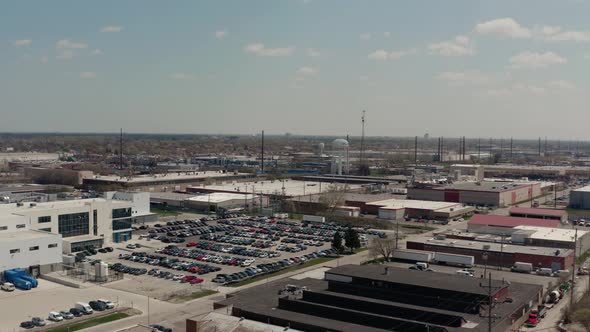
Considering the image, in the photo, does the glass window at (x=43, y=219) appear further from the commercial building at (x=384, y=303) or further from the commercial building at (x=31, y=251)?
the commercial building at (x=384, y=303)

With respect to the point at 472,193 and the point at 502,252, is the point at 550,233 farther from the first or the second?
the point at 472,193

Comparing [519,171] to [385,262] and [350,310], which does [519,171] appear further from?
[350,310]

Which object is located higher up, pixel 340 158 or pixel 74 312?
pixel 340 158

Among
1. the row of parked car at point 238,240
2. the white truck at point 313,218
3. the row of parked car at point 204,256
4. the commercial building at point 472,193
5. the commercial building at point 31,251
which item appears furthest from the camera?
the commercial building at point 472,193

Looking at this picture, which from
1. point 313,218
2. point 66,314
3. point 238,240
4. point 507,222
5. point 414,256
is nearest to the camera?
point 66,314

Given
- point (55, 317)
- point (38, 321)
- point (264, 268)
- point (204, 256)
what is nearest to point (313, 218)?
point (204, 256)

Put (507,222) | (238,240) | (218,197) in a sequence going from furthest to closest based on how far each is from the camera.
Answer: (218,197) < (507,222) < (238,240)

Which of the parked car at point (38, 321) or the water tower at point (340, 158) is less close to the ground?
the water tower at point (340, 158)

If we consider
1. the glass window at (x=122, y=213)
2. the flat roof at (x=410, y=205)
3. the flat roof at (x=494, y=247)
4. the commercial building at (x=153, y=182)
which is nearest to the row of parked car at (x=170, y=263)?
the glass window at (x=122, y=213)
